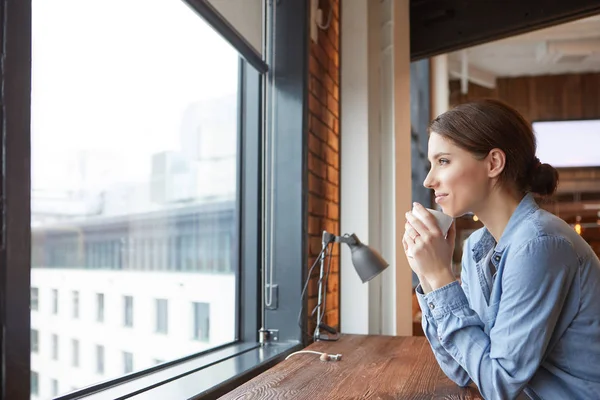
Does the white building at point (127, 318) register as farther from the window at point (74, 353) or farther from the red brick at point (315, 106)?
the red brick at point (315, 106)

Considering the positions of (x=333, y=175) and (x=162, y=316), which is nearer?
(x=162, y=316)

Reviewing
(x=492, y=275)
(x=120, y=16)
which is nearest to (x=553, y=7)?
(x=120, y=16)

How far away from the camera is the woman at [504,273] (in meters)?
1.29

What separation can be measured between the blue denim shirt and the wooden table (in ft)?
0.75

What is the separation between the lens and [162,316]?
321 centimetres

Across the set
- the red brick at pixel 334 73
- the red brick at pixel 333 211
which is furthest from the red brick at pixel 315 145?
the red brick at pixel 334 73

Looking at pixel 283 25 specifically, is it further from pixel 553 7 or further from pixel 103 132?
pixel 553 7

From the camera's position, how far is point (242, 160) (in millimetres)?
2891

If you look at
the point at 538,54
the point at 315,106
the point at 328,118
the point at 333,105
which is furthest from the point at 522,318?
the point at 538,54

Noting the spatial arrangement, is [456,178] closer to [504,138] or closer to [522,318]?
Answer: [504,138]

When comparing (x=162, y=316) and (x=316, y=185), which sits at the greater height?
(x=316, y=185)

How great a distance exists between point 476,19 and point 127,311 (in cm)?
282

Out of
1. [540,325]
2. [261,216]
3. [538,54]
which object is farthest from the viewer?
[538,54]

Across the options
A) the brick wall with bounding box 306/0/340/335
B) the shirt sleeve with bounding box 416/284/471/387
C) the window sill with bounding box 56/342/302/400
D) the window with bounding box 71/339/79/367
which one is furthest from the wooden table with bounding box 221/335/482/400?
the window with bounding box 71/339/79/367
